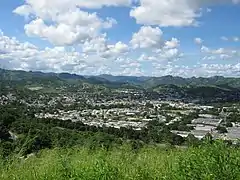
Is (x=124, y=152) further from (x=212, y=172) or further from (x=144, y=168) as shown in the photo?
(x=212, y=172)

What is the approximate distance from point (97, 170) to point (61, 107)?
465 ft

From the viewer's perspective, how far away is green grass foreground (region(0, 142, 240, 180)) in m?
6.64

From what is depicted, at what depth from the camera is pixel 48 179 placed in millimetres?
8156

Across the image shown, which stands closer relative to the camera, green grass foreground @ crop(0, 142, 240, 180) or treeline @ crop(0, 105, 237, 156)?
green grass foreground @ crop(0, 142, 240, 180)

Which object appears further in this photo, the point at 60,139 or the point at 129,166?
the point at 60,139

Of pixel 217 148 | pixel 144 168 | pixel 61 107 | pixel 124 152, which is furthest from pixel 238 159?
pixel 61 107

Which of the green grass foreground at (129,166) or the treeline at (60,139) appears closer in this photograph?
the green grass foreground at (129,166)

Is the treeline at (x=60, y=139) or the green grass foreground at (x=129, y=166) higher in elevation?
the green grass foreground at (x=129, y=166)

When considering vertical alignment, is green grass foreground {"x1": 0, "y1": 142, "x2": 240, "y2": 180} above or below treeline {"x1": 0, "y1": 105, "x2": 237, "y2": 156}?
above

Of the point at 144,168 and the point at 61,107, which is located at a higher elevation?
the point at 144,168

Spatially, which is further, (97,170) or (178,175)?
(97,170)

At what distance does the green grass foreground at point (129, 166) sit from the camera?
6.64 metres

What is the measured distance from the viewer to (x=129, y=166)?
8.74 metres

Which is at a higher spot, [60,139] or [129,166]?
[129,166]
